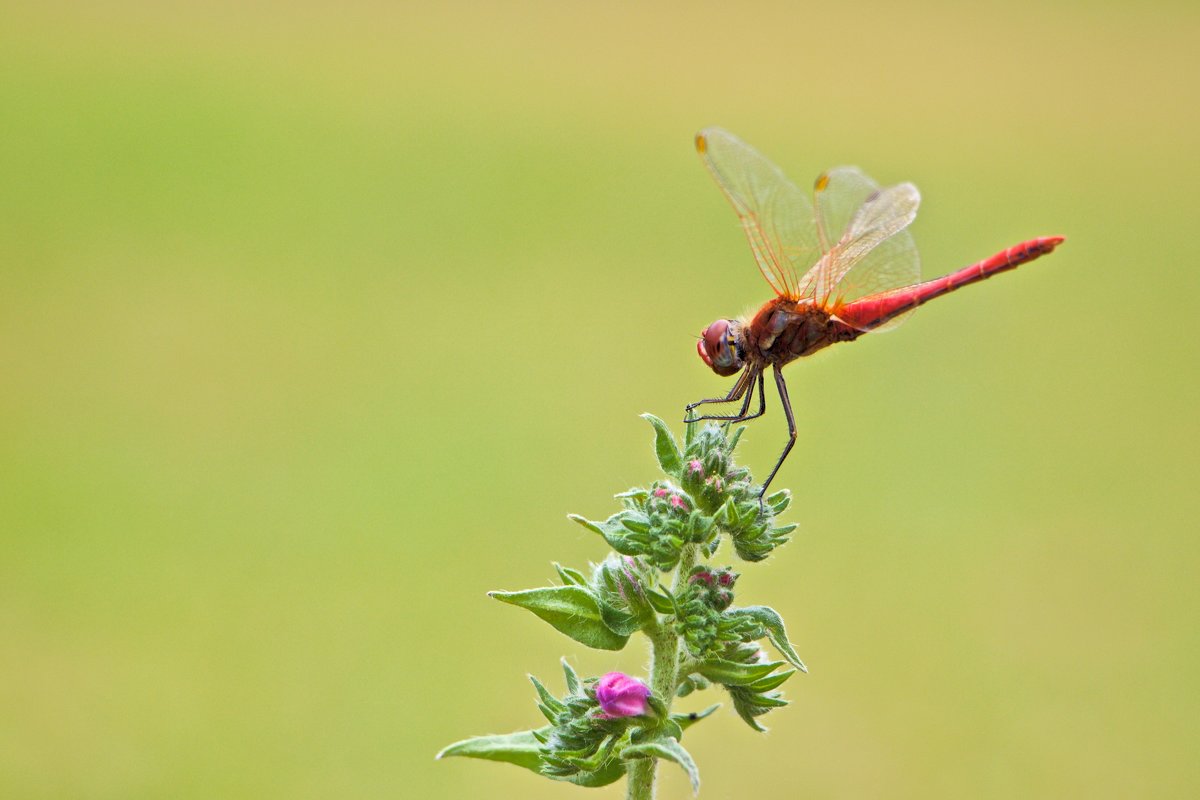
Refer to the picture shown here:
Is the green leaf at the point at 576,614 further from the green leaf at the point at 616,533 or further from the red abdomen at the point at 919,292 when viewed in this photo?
the red abdomen at the point at 919,292

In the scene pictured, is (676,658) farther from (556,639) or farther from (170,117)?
(170,117)

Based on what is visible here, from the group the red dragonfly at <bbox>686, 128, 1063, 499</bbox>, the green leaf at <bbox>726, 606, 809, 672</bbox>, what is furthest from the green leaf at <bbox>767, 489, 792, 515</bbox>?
the red dragonfly at <bbox>686, 128, 1063, 499</bbox>

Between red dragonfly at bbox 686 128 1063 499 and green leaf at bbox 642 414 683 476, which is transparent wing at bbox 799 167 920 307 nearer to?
red dragonfly at bbox 686 128 1063 499

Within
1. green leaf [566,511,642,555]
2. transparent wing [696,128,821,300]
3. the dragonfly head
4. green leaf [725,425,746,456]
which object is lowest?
green leaf [566,511,642,555]

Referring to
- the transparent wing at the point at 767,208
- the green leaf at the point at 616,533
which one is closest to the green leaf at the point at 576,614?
the green leaf at the point at 616,533

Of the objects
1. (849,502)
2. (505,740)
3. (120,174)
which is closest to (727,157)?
(505,740)

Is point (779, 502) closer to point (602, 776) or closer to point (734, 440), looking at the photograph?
point (734, 440)
